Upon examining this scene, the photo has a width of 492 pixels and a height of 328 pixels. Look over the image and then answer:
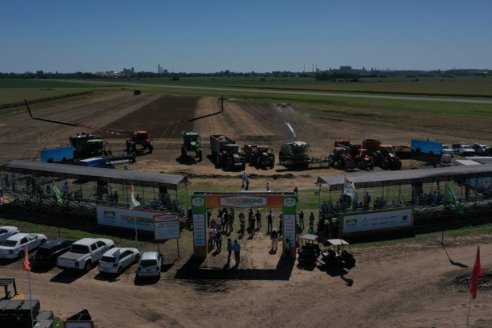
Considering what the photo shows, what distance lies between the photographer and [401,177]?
30688 millimetres

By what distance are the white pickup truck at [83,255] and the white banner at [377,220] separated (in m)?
14.2

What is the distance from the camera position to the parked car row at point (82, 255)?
2264 cm

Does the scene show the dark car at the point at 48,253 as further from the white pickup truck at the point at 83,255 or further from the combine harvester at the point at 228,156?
the combine harvester at the point at 228,156

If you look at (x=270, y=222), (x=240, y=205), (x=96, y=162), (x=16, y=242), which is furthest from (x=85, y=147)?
(x=240, y=205)

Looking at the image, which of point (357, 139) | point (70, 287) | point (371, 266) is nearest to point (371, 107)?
point (357, 139)

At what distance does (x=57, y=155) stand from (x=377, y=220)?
36.6m

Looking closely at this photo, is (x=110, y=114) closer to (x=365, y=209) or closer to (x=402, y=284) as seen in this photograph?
(x=365, y=209)

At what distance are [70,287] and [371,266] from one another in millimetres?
14969

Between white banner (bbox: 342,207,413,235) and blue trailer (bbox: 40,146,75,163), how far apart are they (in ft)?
112

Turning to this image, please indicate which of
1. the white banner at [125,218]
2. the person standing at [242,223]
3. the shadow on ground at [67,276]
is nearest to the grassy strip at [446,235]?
the person standing at [242,223]

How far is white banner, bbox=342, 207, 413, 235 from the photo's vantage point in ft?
91.4

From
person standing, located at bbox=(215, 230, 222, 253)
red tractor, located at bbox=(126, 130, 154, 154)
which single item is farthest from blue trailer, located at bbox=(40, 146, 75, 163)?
person standing, located at bbox=(215, 230, 222, 253)

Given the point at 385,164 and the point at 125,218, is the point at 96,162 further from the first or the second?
the point at 385,164

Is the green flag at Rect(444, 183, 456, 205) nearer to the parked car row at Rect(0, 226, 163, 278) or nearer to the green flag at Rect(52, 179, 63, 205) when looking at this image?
the parked car row at Rect(0, 226, 163, 278)
